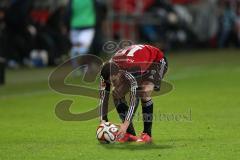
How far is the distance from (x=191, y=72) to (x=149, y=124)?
41.5 feet

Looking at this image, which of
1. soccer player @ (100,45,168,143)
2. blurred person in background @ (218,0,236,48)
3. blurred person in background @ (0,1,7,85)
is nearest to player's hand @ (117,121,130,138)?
→ soccer player @ (100,45,168,143)

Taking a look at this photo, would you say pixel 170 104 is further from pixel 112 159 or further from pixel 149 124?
pixel 112 159

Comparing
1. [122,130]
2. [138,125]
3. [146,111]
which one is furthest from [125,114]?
[138,125]

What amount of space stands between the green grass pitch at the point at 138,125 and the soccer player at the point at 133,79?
0.36 m

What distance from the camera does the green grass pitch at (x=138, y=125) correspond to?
10.9m

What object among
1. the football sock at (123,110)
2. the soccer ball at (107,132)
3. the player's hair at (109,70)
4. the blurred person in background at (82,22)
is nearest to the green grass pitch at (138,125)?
the soccer ball at (107,132)

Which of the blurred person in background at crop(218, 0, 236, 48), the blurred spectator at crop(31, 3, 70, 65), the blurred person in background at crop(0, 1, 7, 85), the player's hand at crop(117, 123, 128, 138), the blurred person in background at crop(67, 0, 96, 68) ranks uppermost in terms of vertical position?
the player's hand at crop(117, 123, 128, 138)

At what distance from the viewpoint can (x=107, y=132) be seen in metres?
11.3

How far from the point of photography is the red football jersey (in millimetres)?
11547

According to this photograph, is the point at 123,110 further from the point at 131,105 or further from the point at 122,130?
the point at 122,130

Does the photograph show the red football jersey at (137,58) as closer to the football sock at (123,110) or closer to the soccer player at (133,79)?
the soccer player at (133,79)

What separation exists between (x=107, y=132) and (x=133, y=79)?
783mm

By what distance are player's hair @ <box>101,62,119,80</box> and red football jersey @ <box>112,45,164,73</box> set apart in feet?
0.39

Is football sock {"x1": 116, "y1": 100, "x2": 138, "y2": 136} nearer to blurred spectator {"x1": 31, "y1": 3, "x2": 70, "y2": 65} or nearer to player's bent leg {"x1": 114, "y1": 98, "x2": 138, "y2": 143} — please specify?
player's bent leg {"x1": 114, "y1": 98, "x2": 138, "y2": 143}
